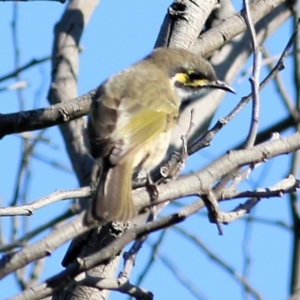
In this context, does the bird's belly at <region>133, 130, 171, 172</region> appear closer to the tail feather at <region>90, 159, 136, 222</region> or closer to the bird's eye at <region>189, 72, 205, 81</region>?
the tail feather at <region>90, 159, 136, 222</region>

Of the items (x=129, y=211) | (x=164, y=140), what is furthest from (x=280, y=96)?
(x=129, y=211)

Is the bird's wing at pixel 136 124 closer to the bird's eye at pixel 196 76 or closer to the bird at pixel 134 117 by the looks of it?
the bird at pixel 134 117

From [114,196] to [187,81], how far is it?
149 cm

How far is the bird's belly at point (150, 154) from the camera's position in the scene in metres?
3.90

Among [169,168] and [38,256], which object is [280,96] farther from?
[38,256]

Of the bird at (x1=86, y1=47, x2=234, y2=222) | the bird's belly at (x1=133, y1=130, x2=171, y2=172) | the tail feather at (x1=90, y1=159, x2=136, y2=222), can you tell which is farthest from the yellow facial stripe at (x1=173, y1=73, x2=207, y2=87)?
the tail feather at (x1=90, y1=159, x2=136, y2=222)

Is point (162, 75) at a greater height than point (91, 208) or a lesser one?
greater

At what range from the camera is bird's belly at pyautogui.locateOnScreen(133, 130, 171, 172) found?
390 cm

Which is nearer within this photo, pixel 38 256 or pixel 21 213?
pixel 38 256

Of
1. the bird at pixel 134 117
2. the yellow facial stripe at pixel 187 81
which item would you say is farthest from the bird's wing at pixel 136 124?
the yellow facial stripe at pixel 187 81

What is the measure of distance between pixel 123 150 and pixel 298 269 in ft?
9.59

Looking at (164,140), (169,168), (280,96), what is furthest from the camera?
(280,96)

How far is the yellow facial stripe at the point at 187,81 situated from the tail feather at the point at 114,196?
1081 millimetres

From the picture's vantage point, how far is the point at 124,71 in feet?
14.6
